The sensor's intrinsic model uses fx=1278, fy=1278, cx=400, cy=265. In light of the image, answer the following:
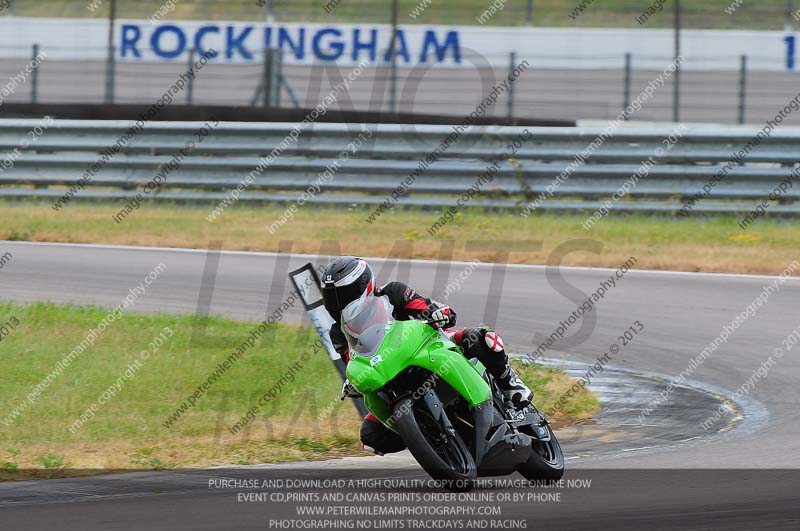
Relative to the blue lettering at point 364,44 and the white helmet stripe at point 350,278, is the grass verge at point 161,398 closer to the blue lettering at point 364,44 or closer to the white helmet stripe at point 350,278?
the white helmet stripe at point 350,278

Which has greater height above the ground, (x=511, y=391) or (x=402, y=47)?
(x=402, y=47)

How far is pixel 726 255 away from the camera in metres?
15.7

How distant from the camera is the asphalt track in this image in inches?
261

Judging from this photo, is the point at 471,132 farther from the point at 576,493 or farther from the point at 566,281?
the point at 576,493

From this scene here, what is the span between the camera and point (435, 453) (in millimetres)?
6852

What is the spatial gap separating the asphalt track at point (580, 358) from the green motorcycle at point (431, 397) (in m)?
0.41

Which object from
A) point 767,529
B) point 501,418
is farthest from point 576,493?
point 767,529

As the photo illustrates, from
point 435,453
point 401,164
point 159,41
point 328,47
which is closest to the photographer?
point 435,453

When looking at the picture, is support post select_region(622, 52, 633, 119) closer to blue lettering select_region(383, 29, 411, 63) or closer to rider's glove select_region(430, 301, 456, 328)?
blue lettering select_region(383, 29, 411, 63)

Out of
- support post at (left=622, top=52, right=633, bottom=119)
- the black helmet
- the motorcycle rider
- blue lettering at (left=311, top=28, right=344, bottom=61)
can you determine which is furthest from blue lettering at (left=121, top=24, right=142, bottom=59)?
the black helmet

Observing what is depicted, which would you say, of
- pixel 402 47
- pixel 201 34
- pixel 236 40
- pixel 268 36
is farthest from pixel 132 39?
pixel 402 47

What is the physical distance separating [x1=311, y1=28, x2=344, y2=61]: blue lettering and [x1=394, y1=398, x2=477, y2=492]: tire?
18996mm

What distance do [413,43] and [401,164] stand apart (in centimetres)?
814

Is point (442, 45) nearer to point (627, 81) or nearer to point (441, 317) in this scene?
point (627, 81)
